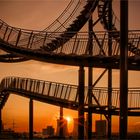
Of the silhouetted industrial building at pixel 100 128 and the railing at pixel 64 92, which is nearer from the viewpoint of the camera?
the railing at pixel 64 92

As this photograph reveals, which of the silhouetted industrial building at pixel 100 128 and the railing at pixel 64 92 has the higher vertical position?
the railing at pixel 64 92

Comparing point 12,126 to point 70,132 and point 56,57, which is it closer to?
point 70,132

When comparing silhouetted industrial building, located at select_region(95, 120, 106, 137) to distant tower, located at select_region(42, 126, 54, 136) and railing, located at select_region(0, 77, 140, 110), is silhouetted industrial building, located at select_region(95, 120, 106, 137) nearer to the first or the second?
railing, located at select_region(0, 77, 140, 110)

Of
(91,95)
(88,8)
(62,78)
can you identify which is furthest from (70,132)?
(88,8)

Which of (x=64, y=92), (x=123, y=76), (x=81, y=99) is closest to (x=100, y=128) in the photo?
(x=64, y=92)

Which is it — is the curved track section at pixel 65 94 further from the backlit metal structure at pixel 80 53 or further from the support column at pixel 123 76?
the support column at pixel 123 76

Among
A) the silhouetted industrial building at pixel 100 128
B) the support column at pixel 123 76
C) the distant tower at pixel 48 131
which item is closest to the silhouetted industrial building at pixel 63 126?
the distant tower at pixel 48 131

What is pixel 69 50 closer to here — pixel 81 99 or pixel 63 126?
pixel 81 99

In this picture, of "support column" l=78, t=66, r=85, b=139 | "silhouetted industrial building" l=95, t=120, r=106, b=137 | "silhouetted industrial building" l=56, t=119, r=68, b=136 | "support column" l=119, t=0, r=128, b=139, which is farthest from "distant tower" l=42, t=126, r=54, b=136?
"support column" l=119, t=0, r=128, b=139
